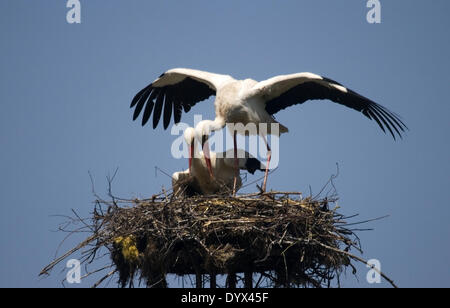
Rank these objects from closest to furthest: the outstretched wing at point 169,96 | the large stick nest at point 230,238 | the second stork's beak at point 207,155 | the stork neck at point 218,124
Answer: the large stick nest at point 230,238 → the second stork's beak at point 207,155 → the stork neck at point 218,124 → the outstretched wing at point 169,96

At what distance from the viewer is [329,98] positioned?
9227mm

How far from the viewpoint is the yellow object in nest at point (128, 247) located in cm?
746

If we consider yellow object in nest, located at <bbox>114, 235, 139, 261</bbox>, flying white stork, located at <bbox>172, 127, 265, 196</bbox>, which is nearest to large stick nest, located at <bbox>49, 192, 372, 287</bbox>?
yellow object in nest, located at <bbox>114, 235, 139, 261</bbox>

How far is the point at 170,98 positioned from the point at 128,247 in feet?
9.94

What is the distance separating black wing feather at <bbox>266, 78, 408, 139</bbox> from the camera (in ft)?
28.8

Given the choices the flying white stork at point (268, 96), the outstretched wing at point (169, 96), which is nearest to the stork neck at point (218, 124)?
the flying white stork at point (268, 96)

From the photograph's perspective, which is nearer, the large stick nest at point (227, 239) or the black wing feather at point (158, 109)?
the large stick nest at point (227, 239)

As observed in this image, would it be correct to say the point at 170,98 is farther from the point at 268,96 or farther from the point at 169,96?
the point at 268,96

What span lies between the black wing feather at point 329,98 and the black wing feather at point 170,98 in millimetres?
1070

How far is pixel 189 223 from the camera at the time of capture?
7.27 metres

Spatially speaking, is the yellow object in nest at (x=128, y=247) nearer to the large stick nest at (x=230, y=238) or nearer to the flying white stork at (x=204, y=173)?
the large stick nest at (x=230, y=238)
